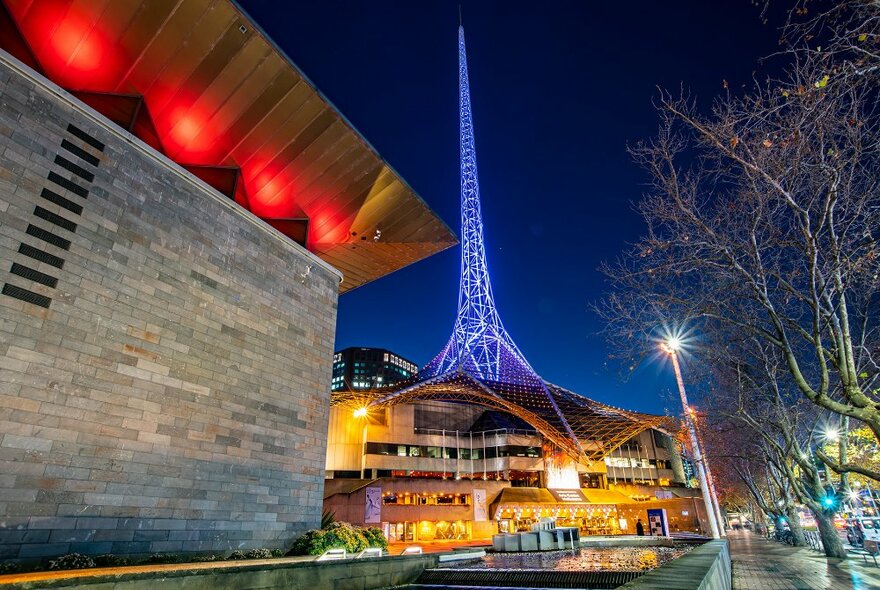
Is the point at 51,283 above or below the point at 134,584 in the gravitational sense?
above

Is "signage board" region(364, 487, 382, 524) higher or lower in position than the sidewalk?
higher

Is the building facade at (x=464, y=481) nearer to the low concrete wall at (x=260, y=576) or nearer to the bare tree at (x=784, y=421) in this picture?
the bare tree at (x=784, y=421)

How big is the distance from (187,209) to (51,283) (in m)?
4.39

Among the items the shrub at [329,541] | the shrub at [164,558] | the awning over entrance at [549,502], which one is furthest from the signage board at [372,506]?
the shrub at [164,558]

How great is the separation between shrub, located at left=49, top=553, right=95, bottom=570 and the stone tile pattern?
34cm

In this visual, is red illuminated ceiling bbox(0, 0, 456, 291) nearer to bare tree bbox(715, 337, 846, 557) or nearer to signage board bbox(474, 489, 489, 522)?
bare tree bbox(715, 337, 846, 557)

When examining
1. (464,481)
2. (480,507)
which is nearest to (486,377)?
(464,481)

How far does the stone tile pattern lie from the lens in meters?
9.89

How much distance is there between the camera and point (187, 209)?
14156 millimetres

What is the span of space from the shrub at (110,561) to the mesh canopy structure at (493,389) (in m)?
33.8

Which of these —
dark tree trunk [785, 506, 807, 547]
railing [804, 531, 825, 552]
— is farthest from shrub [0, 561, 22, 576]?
dark tree trunk [785, 506, 807, 547]

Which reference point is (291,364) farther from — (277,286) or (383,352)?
(383,352)

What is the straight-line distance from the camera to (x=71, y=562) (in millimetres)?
9422

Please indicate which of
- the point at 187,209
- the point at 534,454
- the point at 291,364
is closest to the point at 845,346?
the point at 291,364
